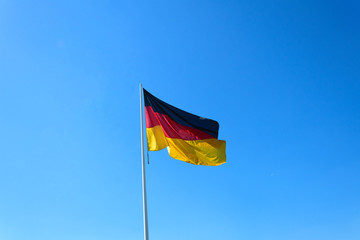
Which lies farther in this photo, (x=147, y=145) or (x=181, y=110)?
(x=181, y=110)

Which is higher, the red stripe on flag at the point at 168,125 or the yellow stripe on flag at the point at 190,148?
the red stripe on flag at the point at 168,125

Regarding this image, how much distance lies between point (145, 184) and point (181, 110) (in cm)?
509

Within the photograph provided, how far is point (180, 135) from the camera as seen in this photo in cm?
1606

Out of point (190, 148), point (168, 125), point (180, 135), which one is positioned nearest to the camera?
point (168, 125)

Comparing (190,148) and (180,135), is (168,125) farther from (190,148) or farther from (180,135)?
(190,148)

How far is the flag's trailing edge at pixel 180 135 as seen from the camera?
51.1ft

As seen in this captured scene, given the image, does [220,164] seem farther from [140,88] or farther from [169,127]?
[140,88]

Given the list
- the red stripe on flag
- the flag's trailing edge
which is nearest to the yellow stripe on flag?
the flag's trailing edge

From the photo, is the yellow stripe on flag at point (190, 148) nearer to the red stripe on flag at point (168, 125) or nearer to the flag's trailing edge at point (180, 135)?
the flag's trailing edge at point (180, 135)

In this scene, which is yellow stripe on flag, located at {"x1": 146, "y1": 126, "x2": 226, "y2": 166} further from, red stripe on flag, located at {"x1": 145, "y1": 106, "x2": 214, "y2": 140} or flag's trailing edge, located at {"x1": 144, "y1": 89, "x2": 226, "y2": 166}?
red stripe on flag, located at {"x1": 145, "y1": 106, "x2": 214, "y2": 140}

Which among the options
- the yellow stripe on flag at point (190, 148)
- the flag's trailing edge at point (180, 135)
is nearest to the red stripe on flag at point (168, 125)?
the flag's trailing edge at point (180, 135)

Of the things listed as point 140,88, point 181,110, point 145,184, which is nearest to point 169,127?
point 181,110

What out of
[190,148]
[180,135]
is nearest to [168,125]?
[180,135]

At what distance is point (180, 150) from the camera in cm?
1585
